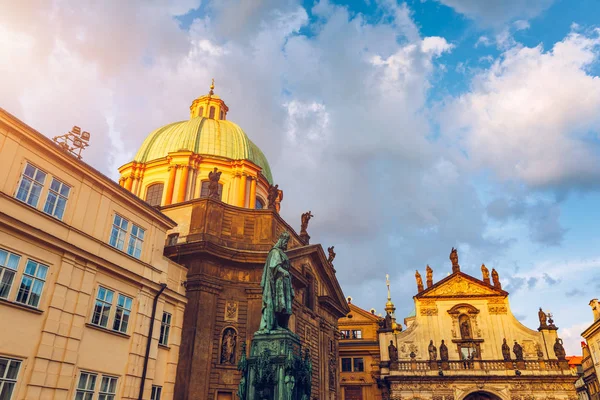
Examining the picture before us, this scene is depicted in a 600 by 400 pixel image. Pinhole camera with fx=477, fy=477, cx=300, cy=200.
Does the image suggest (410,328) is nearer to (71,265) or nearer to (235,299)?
(235,299)

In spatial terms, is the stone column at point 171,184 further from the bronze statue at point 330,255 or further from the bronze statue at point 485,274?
the bronze statue at point 485,274

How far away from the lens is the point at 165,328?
78.9ft

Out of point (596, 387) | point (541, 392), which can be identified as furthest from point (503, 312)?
point (596, 387)

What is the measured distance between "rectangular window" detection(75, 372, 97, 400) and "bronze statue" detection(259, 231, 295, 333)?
359 inches

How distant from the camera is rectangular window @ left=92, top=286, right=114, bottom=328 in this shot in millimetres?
19609

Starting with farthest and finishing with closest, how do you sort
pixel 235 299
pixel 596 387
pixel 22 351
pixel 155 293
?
pixel 596 387 < pixel 235 299 < pixel 155 293 < pixel 22 351

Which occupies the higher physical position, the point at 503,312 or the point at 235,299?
the point at 503,312

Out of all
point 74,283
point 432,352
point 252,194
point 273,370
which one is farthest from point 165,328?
point 432,352

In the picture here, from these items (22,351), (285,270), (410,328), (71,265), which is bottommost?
(22,351)

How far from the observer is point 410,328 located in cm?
5038

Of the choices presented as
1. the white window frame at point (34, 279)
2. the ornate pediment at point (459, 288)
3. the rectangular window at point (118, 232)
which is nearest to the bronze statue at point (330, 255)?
the ornate pediment at point (459, 288)

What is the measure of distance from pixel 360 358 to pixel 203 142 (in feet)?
98.6

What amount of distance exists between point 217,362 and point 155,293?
570 centimetres

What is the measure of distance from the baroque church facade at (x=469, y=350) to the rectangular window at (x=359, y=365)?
5371 millimetres
